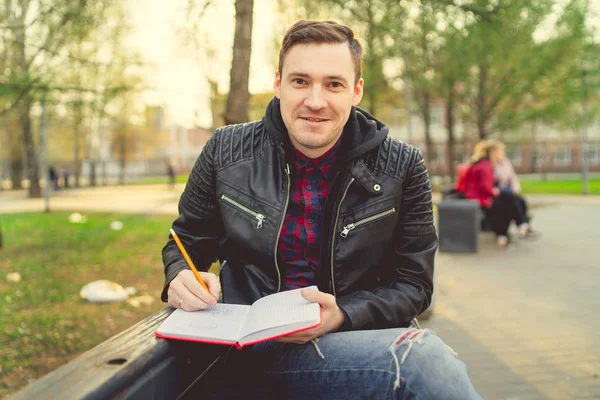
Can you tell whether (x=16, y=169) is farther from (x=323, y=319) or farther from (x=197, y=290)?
(x=323, y=319)

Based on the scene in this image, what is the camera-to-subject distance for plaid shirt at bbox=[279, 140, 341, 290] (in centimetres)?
221

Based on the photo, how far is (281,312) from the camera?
1702 millimetres

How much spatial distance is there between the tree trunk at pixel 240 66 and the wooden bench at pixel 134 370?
12.8 feet

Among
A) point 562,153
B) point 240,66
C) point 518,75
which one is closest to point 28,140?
point 518,75

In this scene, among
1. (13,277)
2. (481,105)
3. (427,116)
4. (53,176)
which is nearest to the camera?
(13,277)

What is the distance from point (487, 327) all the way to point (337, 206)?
3.34m

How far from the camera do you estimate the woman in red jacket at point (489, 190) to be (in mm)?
9789

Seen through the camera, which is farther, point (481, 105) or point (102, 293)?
point (481, 105)

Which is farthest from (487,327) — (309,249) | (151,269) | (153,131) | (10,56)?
(153,131)

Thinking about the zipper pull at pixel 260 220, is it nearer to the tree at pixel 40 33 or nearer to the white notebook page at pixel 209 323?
the white notebook page at pixel 209 323

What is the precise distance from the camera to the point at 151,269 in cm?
796

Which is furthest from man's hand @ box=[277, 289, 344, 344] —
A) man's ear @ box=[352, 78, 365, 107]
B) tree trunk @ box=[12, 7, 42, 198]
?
→ tree trunk @ box=[12, 7, 42, 198]

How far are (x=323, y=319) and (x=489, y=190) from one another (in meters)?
8.70

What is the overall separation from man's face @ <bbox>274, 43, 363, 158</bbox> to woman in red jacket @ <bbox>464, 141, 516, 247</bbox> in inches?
320
